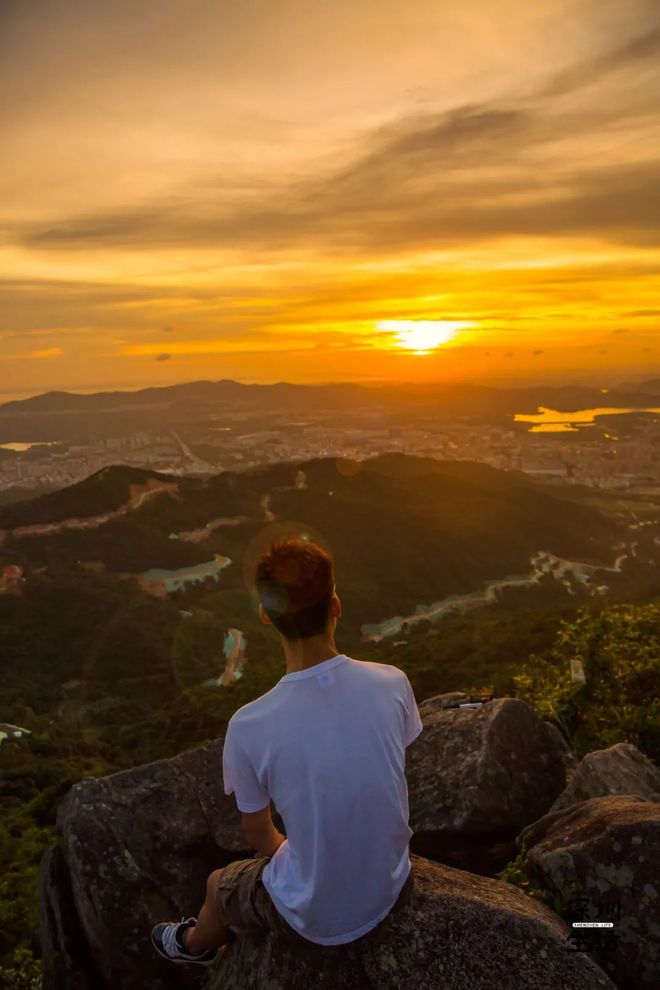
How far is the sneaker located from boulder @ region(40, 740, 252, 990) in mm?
1287

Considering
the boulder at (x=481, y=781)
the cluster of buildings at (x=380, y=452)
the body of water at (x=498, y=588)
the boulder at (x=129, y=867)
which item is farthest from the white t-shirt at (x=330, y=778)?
the cluster of buildings at (x=380, y=452)

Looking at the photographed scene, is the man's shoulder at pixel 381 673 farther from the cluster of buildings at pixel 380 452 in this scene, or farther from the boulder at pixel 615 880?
the cluster of buildings at pixel 380 452

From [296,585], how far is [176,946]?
3144 mm

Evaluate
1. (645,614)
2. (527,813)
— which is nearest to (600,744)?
(527,813)

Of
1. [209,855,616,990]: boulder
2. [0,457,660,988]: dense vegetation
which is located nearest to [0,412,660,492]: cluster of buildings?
[0,457,660,988]: dense vegetation

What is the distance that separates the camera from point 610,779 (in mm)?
6152

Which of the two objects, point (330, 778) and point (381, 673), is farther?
point (381, 673)

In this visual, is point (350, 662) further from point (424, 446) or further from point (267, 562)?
point (424, 446)

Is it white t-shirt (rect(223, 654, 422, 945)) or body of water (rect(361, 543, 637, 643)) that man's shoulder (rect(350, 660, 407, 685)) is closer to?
white t-shirt (rect(223, 654, 422, 945))

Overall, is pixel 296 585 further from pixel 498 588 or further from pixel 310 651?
pixel 498 588

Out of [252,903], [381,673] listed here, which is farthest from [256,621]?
[381,673]

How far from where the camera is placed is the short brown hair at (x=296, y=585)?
11.0 ft

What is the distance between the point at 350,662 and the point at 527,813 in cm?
402

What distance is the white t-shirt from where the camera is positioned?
3221 mm
